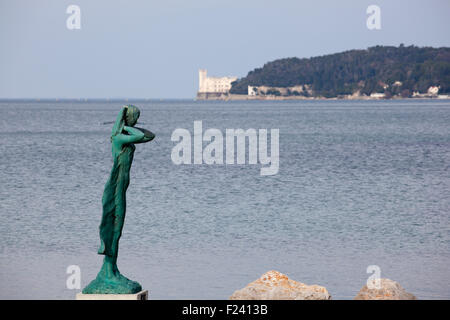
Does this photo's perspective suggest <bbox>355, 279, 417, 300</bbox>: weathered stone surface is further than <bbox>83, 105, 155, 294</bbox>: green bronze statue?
Yes

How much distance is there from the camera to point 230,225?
24906 mm

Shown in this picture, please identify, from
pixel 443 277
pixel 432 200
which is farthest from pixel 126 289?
pixel 432 200

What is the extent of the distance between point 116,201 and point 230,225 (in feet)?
45.9

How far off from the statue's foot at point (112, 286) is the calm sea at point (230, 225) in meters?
1.98

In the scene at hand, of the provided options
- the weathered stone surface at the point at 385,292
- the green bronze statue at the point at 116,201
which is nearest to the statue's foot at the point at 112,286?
the green bronze statue at the point at 116,201

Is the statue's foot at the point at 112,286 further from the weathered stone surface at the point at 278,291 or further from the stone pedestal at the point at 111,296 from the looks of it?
the weathered stone surface at the point at 278,291

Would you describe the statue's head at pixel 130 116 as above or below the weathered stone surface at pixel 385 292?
above

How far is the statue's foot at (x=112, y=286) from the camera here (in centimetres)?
1091

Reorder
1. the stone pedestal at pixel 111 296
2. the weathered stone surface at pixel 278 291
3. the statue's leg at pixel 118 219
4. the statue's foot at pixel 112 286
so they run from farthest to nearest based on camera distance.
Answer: the weathered stone surface at pixel 278 291
the statue's leg at pixel 118 219
the statue's foot at pixel 112 286
the stone pedestal at pixel 111 296

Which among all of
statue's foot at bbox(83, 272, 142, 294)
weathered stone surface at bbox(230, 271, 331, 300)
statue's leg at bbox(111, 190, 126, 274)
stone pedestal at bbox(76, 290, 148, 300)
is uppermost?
statue's leg at bbox(111, 190, 126, 274)

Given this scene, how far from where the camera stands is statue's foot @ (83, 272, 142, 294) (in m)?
10.9

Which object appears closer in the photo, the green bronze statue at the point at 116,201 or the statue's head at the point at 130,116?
the green bronze statue at the point at 116,201

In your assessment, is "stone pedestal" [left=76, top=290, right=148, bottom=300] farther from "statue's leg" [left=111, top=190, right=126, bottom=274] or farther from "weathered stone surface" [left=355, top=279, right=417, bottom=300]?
"weathered stone surface" [left=355, top=279, right=417, bottom=300]

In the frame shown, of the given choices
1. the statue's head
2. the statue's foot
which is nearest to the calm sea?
the statue's head
